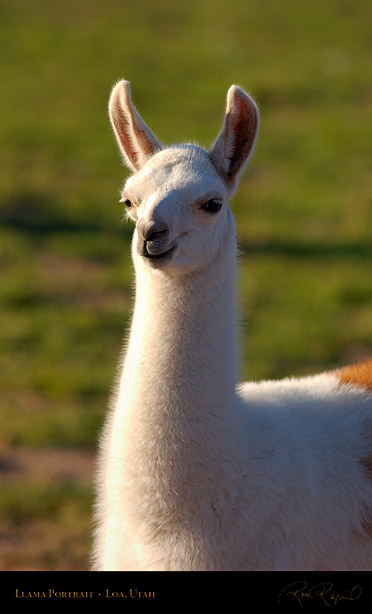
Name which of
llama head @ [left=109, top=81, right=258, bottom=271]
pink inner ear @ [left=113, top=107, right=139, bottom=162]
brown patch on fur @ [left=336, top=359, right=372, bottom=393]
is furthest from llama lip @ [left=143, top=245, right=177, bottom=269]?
brown patch on fur @ [left=336, top=359, right=372, bottom=393]

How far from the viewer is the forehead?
10.0 feet

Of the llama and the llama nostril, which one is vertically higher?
the llama nostril

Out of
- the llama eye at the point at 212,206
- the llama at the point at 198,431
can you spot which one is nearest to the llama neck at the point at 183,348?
the llama at the point at 198,431

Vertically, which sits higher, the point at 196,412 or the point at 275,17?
the point at 196,412

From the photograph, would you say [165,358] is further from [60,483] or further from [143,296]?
[60,483]

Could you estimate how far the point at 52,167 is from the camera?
11.4 metres

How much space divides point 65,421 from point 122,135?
9.78 ft

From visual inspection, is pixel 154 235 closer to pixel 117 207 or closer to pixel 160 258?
pixel 160 258

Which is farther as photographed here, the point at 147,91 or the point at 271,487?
the point at 147,91

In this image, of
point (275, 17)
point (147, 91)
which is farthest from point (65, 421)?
point (275, 17)

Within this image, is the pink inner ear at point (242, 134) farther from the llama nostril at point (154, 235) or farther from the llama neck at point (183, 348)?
the llama nostril at point (154, 235)

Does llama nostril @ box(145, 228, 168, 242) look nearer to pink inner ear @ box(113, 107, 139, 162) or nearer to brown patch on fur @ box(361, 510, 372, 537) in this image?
pink inner ear @ box(113, 107, 139, 162)

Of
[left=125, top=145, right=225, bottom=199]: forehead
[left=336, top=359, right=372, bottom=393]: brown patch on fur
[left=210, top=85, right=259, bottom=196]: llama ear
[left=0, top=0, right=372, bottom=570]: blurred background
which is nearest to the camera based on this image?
[left=125, top=145, right=225, bottom=199]: forehead
